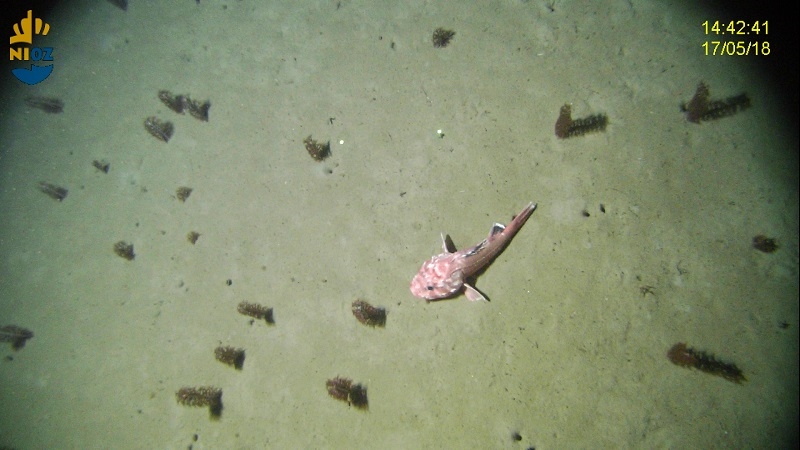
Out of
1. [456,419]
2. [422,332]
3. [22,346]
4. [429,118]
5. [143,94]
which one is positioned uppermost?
[429,118]

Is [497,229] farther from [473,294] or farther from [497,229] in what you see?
[473,294]

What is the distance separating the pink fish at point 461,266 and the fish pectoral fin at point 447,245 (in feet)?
0.06

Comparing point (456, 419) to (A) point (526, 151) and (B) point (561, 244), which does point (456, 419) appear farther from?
(A) point (526, 151)

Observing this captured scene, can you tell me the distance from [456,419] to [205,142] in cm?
751

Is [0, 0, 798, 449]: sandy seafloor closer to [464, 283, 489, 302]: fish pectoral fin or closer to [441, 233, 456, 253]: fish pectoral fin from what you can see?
[441, 233, 456, 253]: fish pectoral fin

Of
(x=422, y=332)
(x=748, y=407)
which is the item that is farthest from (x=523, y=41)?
(x=748, y=407)

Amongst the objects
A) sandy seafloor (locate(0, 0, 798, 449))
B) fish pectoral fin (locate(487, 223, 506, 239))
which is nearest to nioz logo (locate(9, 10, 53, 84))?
sandy seafloor (locate(0, 0, 798, 449))

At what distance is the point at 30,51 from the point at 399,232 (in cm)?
1121

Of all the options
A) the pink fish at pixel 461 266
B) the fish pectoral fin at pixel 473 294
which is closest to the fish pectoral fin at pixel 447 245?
the pink fish at pixel 461 266

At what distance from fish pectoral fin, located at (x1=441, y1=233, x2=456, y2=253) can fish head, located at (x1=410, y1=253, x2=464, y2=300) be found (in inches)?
5.5

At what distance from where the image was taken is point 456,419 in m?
5.02

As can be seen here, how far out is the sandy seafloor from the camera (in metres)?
4.70

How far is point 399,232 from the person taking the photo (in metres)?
5.68

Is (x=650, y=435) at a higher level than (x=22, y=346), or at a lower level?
→ higher
